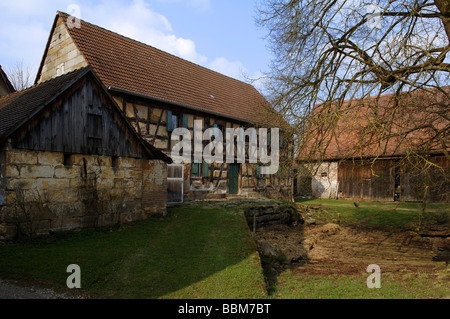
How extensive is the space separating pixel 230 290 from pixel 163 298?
1.08 metres

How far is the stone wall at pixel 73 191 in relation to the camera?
6.88 m

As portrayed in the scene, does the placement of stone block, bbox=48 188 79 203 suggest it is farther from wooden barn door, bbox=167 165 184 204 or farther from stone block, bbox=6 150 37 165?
wooden barn door, bbox=167 165 184 204

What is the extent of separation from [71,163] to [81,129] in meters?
0.93

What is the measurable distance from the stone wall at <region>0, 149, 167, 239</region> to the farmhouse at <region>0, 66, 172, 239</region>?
0.02 meters

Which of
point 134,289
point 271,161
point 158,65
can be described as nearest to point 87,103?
point 134,289

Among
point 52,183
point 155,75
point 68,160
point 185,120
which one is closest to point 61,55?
point 155,75

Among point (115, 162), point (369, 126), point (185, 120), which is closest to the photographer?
point (369, 126)

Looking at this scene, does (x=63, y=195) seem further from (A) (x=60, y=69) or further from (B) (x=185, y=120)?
(A) (x=60, y=69)

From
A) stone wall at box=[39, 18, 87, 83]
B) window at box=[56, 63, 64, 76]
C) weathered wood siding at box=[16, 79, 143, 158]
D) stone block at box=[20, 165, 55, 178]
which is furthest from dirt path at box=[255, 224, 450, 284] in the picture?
window at box=[56, 63, 64, 76]

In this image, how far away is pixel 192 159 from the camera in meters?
14.5

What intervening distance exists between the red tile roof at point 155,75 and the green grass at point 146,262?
14.1 feet

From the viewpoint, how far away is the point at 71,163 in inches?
316

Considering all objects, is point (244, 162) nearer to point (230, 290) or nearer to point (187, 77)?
point (187, 77)
